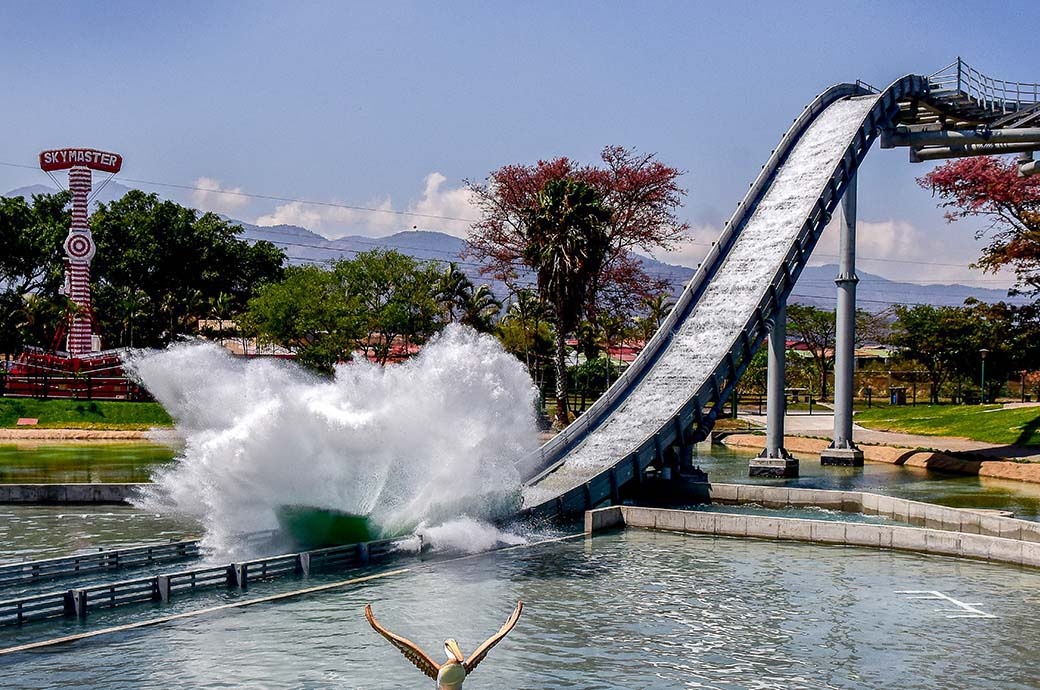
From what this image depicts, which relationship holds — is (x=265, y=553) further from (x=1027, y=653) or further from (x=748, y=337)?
(x=748, y=337)

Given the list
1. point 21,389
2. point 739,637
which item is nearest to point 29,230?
point 21,389

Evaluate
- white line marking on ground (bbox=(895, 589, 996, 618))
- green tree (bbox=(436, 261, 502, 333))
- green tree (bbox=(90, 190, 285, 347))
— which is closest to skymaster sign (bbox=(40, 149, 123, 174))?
green tree (bbox=(90, 190, 285, 347))

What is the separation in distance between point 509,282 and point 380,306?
932 cm

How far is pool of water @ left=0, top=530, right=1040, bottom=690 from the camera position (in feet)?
70.0

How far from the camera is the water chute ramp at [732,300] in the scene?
43.0m

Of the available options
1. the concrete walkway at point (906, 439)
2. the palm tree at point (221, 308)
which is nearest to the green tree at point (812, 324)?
the concrete walkway at point (906, 439)

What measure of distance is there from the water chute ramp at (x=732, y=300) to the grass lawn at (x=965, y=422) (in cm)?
1620

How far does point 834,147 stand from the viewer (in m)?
56.6

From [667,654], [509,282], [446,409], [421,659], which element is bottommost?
[667,654]

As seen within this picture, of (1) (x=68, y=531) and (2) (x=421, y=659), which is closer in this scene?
(2) (x=421, y=659)

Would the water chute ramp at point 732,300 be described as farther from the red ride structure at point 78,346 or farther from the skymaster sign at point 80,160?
the skymaster sign at point 80,160

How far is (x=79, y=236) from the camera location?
92.6 meters

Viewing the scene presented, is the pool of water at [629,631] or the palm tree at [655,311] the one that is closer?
the pool of water at [629,631]

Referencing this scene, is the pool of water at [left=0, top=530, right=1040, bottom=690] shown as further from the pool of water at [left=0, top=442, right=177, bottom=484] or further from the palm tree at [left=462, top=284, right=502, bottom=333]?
the palm tree at [left=462, top=284, right=502, bottom=333]
